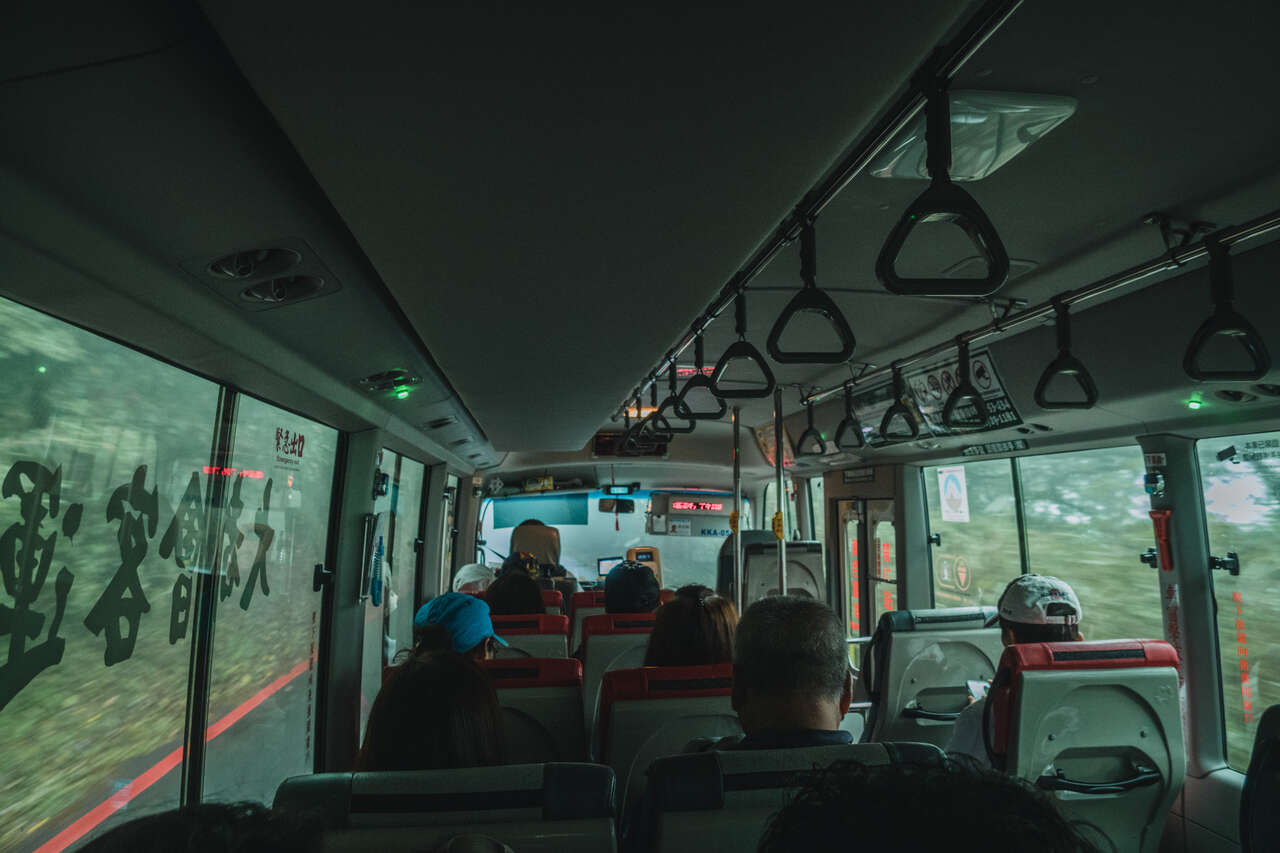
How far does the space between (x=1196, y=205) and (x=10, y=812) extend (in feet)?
13.2

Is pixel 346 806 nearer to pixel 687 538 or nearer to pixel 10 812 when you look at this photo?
pixel 10 812

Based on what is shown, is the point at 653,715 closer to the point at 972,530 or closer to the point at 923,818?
the point at 923,818

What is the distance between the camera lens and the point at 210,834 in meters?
0.67

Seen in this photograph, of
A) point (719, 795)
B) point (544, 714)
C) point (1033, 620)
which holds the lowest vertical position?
point (544, 714)

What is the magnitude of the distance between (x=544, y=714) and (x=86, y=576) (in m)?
1.55

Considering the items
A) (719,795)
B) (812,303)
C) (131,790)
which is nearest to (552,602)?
(131,790)

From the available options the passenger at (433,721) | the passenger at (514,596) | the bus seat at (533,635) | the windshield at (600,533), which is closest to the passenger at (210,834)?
the passenger at (433,721)

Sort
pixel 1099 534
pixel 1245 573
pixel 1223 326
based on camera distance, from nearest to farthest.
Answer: pixel 1223 326 < pixel 1245 573 < pixel 1099 534

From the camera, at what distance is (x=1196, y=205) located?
2.38m

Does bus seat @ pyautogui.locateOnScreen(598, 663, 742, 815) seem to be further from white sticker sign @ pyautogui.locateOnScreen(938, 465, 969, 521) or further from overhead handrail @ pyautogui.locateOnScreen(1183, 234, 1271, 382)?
white sticker sign @ pyautogui.locateOnScreen(938, 465, 969, 521)

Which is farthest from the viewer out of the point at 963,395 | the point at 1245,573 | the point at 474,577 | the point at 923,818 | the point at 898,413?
the point at 474,577

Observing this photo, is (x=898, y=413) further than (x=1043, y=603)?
Yes

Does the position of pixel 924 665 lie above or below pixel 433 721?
below

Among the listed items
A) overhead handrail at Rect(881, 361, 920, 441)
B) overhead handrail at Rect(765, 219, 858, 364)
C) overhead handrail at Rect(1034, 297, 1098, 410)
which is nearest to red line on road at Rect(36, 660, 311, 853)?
overhead handrail at Rect(765, 219, 858, 364)
